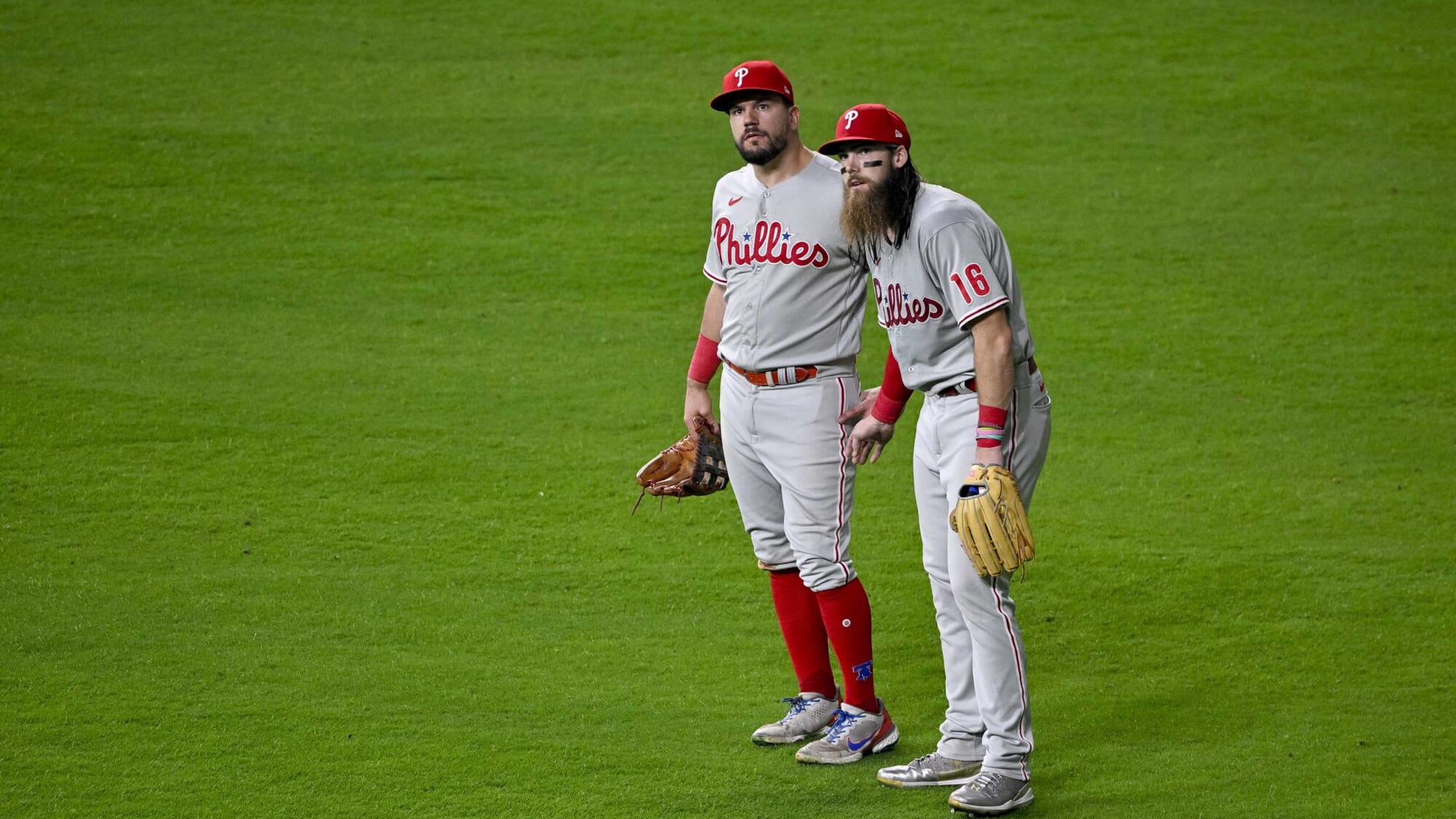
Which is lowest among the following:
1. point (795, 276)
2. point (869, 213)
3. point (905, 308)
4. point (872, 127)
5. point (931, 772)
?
point (931, 772)

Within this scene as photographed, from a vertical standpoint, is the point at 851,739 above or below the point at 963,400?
below

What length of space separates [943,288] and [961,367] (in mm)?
216

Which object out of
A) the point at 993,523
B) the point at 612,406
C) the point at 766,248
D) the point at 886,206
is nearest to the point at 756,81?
the point at 766,248

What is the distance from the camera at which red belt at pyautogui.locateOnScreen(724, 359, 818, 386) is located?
12.7ft

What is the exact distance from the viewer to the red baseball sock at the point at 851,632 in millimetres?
3877

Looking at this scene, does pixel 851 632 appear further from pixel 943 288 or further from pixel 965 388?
pixel 943 288

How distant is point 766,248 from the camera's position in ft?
12.7

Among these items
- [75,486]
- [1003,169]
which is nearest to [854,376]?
[75,486]

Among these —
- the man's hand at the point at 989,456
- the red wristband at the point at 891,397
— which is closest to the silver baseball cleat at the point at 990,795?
the man's hand at the point at 989,456

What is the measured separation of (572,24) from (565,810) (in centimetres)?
836

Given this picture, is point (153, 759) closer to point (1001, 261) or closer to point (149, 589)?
point (149, 589)

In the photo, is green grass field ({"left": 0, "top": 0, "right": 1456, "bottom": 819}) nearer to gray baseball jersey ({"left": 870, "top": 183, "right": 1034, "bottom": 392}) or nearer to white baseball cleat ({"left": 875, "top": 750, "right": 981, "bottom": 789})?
white baseball cleat ({"left": 875, "top": 750, "right": 981, "bottom": 789})

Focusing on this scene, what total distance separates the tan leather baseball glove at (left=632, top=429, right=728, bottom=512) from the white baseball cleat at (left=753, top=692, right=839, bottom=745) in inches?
27.2

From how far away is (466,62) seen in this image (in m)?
10.2
